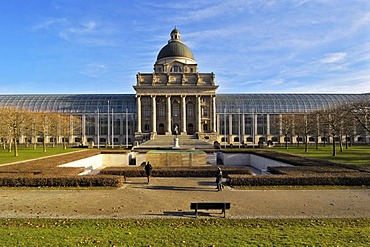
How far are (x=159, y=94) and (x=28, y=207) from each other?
74743 mm

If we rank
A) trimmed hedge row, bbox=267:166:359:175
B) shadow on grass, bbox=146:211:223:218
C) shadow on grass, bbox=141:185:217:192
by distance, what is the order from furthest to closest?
trimmed hedge row, bbox=267:166:359:175, shadow on grass, bbox=141:185:217:192, shadow on grass, bbox=146:211:223:218

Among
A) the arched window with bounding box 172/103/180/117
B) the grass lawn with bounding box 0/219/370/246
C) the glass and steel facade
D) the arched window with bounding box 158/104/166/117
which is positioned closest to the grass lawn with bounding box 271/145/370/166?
the grass lawn with bounding box 0/219/370/246

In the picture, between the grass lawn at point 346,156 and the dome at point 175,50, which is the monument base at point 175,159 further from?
the dome at point 175,50

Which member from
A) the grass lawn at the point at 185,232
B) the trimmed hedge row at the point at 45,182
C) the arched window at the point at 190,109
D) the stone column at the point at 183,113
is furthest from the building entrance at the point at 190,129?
the grass lawn at the point at 185,232

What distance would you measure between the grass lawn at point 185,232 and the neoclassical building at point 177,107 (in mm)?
72052

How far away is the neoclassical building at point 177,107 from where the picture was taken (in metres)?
88.8

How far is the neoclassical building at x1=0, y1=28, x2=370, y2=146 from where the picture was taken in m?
88.8

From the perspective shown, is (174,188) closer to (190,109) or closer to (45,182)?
(45,182)

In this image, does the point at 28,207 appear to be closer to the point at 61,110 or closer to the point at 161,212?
the point at 161,212

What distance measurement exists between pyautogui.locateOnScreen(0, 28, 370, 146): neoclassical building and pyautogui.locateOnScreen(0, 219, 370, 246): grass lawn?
2837 inches

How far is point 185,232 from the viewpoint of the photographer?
11.0 metres

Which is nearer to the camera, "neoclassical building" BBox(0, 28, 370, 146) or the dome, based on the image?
"neoclassical building" BBox(0, 28, 370, 146)

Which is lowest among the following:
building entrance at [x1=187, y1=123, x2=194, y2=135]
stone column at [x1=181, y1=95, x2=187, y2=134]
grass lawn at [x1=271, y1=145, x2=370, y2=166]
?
grass lawn at [x1=271, y1=145, x2=370, y2=166]

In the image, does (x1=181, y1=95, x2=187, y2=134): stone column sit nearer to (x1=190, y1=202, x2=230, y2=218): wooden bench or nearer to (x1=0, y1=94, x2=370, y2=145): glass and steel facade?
(x1=0, y1=94, x2=370, y2=145): glass and steel facade
